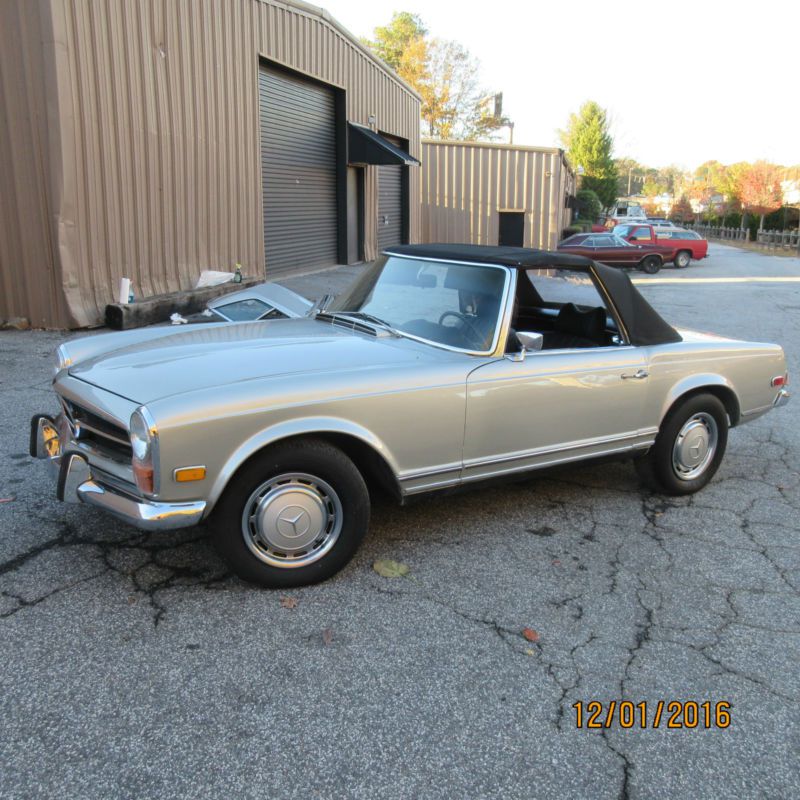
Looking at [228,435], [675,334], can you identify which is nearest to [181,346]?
[228,435]

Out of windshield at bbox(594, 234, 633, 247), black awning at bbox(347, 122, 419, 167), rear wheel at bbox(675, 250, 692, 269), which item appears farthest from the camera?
rear wheel at bbox(675, 250, 692, 269)

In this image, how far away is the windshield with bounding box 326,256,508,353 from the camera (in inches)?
157

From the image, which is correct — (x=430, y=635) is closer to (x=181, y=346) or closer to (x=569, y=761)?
(x=569, y=761)

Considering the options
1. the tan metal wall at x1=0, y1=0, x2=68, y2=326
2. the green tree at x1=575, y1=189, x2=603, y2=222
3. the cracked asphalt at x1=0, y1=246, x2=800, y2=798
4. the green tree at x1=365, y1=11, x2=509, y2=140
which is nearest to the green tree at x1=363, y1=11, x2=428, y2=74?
the green tree at x1=365, y1=11, x2=509, y2=140

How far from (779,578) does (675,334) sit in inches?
63.5

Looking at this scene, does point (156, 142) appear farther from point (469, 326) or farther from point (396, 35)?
point (396, 35)

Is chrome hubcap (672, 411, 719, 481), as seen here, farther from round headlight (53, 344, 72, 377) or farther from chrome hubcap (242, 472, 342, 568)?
round headlight (53, 344, 72, 377)

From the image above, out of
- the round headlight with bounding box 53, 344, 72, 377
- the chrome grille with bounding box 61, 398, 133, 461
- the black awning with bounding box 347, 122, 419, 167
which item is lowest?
the chrome grille with bounding box 61, 398, 133, 461

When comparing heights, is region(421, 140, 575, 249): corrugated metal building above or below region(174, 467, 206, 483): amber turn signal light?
above

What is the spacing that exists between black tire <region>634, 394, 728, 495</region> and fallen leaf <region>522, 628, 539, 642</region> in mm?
1833

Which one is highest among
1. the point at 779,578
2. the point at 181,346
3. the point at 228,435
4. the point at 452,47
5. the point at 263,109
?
the point at 452,47

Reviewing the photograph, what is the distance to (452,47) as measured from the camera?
55.3 m
